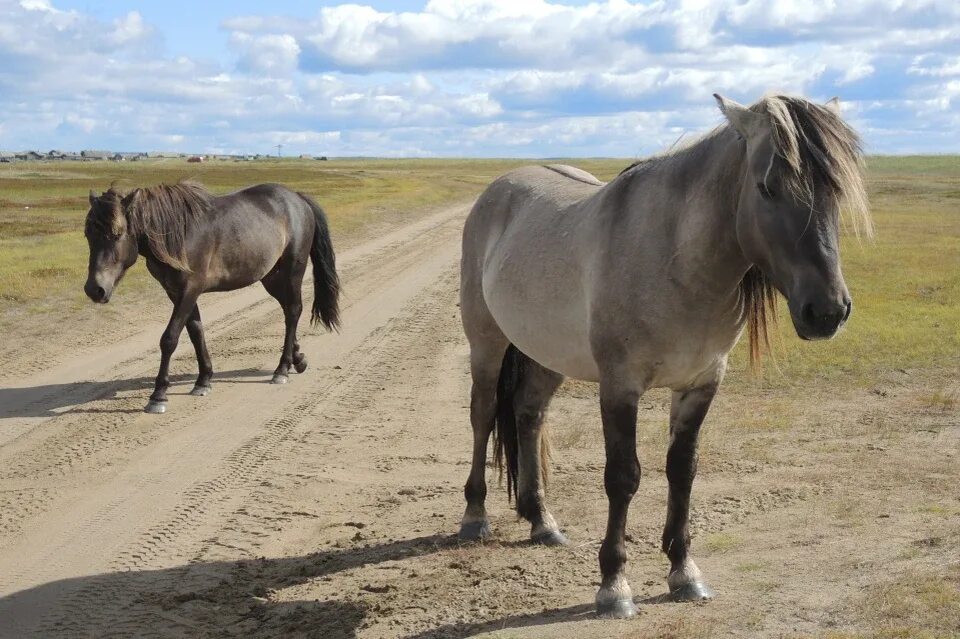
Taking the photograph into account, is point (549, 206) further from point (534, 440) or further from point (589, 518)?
point (589, 518)

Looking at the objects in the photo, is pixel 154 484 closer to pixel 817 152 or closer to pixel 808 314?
pixel 808 314

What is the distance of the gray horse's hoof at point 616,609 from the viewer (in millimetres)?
4664

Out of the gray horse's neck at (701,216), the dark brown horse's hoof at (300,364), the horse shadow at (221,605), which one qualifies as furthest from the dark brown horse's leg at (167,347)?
the gray horse's neck at (701,216)

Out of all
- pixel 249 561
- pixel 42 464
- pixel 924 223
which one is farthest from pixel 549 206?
pixel 924 223

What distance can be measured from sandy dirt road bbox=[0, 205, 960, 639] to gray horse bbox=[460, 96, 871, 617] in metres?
0.50

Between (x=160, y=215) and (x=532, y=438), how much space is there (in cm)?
599

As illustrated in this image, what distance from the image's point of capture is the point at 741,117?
411 centimetres

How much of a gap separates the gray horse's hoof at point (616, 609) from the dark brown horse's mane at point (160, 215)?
23.3 feet

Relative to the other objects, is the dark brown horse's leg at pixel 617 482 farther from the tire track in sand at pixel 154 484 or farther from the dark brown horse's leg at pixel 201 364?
the dark brown horse's leg at pixel 201 364

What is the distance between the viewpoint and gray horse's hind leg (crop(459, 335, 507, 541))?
613cm

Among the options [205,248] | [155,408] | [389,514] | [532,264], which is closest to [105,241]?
[205,248]

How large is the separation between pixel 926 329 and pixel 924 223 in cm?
2176

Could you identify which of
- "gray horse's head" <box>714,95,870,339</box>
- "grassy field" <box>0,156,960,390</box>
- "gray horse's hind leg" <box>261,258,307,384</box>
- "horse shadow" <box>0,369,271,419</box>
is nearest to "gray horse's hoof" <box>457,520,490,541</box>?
"grassy field" <box>0,156,960,390</box>

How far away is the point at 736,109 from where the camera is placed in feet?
13.4
